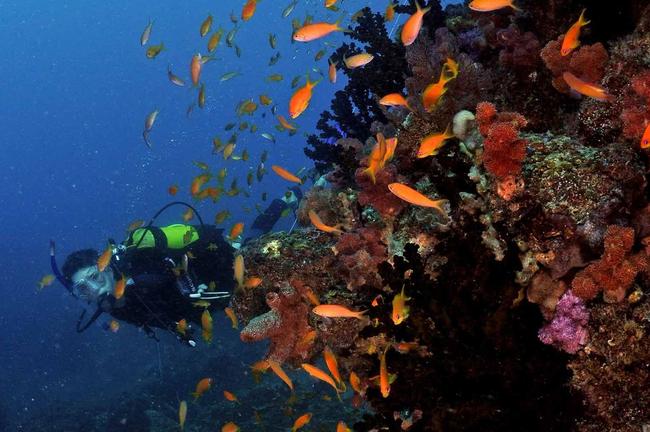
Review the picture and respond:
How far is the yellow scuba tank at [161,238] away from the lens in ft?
28.6

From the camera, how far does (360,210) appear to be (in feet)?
14.6

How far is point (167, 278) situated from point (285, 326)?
465 centimetres

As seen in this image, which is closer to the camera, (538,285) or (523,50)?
(538,285)

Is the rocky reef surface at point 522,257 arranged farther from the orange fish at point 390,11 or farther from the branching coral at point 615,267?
the orange fish at point 390,11

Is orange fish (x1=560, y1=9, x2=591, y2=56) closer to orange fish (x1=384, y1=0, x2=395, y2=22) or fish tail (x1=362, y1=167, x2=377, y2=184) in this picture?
fish tail (x1=362, y1=167, x2=377, y2=184)

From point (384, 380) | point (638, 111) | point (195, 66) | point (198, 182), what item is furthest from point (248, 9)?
point (384, 380)

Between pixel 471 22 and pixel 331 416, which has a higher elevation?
pixel 471 22

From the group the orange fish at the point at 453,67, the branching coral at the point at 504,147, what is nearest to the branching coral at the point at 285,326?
the branching coral at the point at 504,147

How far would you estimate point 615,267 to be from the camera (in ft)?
7.97

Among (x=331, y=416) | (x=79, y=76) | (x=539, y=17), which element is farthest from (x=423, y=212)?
(x=79, y=76)

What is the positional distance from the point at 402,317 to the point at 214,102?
190 meters

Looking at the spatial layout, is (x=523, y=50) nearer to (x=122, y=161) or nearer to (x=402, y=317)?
(x=402, y=317)

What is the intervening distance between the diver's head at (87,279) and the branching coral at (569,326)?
7541mm

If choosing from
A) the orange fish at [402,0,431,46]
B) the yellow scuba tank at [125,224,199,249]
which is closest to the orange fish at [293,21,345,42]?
the orange fish at [402,0,431,46]
